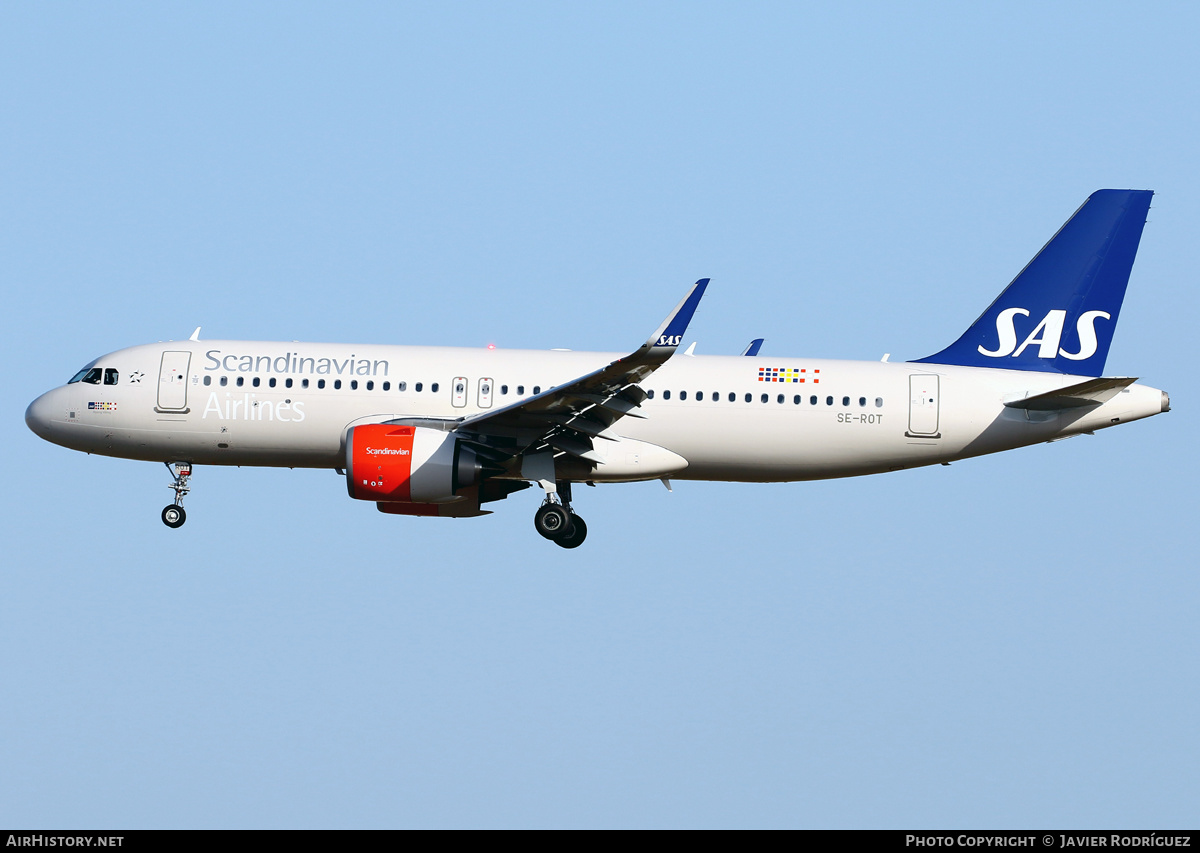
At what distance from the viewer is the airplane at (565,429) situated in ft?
97.8

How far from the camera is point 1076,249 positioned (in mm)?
32281

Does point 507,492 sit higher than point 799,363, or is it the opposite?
point 799,363

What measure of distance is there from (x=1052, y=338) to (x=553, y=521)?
12.1 meters

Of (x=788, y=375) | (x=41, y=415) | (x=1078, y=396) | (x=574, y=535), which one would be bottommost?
(x=574, y=535)

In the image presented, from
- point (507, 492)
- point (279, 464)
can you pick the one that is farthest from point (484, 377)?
point (279, 464)

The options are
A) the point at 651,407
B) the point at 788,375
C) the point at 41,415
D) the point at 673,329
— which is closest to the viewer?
the point at 673,329

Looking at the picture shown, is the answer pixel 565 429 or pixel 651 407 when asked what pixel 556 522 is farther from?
pixel 651 407

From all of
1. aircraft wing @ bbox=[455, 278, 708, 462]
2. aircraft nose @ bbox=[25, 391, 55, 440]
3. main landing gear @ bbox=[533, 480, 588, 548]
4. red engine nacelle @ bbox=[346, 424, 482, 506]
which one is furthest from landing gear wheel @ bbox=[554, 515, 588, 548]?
aircraft nose @ bbox=[25, 391, 55, 440]

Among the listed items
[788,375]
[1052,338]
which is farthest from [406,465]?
[1052,338]

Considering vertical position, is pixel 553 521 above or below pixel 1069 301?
below

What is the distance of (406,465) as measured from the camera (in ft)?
92.3

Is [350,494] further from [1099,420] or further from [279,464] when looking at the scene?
[1099,420]

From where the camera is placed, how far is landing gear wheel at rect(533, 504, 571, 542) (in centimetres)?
2962

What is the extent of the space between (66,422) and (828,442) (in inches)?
663
